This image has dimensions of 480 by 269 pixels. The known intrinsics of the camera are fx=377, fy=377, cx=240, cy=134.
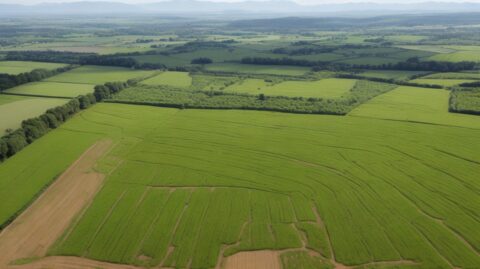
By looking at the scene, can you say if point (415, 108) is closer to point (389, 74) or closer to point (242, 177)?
point (389, 74)

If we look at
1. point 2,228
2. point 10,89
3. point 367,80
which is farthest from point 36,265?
point 367,80

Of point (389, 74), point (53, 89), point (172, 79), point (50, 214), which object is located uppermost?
point (389, 74)

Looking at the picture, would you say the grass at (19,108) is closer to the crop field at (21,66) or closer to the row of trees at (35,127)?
the row of trees at (35,127)

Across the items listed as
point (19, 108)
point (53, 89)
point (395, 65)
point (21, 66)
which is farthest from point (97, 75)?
point (395, 65)

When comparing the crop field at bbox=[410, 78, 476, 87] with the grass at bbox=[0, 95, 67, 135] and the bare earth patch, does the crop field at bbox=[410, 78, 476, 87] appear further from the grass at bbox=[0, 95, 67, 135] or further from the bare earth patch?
the grass at bbox=[0, 95, 67, 135]

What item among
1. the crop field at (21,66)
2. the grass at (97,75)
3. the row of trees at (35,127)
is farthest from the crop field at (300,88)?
the crop field at (21,66)

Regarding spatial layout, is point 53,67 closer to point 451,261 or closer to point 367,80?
point 367,80

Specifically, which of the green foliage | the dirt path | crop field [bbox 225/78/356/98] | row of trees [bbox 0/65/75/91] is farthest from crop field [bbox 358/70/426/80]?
row of trees [bbox 0/65/75/91]
